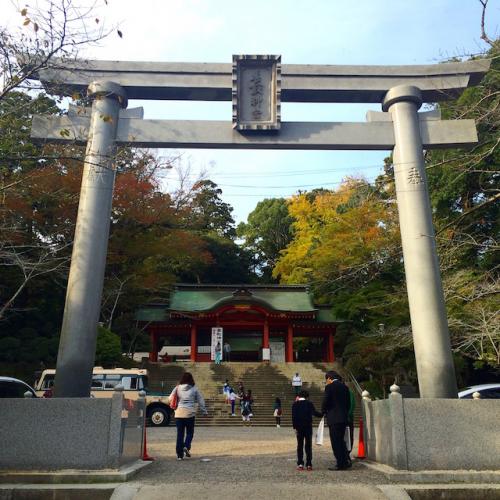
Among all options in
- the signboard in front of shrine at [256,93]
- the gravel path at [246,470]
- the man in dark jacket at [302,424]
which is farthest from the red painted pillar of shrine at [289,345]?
the man in dark jacket at [302,424]

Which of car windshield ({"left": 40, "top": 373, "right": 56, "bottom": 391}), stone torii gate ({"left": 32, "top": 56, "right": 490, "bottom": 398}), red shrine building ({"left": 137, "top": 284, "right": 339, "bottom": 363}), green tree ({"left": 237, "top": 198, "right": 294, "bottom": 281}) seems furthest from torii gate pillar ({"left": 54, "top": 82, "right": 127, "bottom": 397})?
green tree ({"left": 237, "top": 198, "right": 294, "bottom": 281})

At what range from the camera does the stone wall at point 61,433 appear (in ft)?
18.8

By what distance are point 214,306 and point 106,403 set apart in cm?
1903

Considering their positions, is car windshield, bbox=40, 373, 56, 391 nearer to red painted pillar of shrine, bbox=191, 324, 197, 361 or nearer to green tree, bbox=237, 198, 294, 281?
red painted pillar of shrine, bbox=191, 324, 197, 361

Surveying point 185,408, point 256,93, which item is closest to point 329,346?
point 256,93

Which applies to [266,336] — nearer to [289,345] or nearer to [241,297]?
[289,345]

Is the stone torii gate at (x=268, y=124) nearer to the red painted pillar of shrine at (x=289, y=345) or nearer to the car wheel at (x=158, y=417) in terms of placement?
the car wheel at (x=158, y=417)

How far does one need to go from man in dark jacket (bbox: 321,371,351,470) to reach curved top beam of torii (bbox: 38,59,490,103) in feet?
17.9

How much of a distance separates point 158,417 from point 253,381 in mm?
7181

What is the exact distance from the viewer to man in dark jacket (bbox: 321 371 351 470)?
6.63 meters

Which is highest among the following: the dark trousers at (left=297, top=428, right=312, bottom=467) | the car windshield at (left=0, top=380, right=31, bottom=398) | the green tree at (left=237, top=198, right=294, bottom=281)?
the green tree at (left=237, top=198, right=294, bottom=281)

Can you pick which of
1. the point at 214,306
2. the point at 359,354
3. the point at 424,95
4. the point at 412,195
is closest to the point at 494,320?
the point at 412,195

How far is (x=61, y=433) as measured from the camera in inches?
229

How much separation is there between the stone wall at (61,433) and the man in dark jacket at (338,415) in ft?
9.27
